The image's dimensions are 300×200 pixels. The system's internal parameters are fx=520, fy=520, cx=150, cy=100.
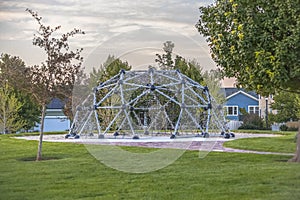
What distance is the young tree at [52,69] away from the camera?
1488cm

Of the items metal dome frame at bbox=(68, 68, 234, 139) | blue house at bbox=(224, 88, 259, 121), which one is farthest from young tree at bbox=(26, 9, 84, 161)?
blue house at bbox=(224, 88, 259, 121)

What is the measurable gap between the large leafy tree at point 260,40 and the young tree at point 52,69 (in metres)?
4.20

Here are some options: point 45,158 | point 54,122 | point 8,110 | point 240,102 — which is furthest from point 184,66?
point 45,158

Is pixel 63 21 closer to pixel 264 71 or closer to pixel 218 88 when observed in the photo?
pixel 264 71

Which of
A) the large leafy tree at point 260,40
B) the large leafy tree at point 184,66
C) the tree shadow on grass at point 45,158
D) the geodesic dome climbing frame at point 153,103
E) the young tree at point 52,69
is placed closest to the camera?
the large leafy tree at point 260,40

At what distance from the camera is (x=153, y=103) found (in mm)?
29188

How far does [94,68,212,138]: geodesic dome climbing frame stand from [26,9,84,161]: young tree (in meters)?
9.53

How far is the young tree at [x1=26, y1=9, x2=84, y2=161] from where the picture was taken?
48.8ft

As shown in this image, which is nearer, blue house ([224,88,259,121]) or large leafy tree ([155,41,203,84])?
large leafy tree ([155,41,203,84])

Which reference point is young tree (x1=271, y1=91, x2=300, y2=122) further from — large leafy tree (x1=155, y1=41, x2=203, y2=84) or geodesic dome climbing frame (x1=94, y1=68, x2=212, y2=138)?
geodesic dome climbing frame (x1=94, y1=68, x2=212, y2=138)

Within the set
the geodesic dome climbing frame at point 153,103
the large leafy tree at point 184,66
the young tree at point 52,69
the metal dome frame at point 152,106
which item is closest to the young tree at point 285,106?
the large leafy tree at point 184,66

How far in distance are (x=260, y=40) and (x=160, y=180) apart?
160 inches

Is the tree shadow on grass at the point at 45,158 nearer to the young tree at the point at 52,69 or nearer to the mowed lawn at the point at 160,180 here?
the mowed lawn at the point at 160,180

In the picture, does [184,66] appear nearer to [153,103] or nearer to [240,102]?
[153,103]
